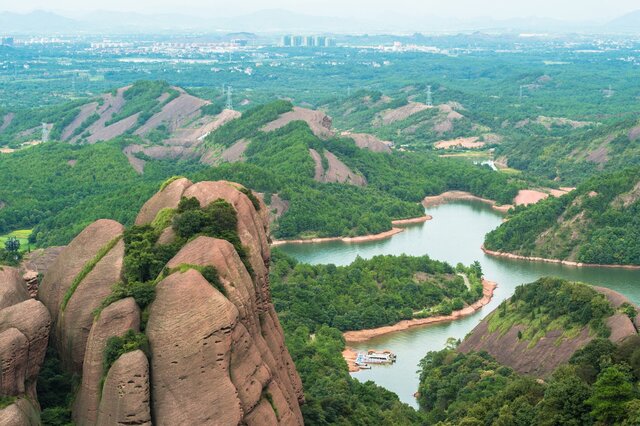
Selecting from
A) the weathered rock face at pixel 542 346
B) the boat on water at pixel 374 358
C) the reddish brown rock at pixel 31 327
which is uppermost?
the reddish brown rock at pixel 31 327

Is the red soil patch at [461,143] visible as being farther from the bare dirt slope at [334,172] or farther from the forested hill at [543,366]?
the forested hill at [543,366]

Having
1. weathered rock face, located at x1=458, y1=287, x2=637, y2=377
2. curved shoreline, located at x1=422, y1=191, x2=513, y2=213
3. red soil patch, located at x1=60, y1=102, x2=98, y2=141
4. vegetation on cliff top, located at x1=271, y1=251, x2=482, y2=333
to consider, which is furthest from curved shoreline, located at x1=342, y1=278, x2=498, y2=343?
red soil patch, located at x1=60, y1=102, x2=98, y2=141

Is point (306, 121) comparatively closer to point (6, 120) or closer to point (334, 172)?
point (334, 172)

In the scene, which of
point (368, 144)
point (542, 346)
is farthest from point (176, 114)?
point (542, 346)

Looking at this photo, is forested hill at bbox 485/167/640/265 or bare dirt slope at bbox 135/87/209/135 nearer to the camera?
forested hill at bbox 485/167/640/265

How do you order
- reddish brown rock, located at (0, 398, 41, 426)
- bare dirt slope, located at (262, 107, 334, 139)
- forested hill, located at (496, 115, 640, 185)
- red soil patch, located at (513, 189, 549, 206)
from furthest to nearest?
forested hill, located at (496, 115, 640, 185) → bare dirt slope, located at (262, 107, 334, 139) → red soil patch, located at (513, 189, 549, 206) → reddish brown rock, located at (0, 398, 41, 426)

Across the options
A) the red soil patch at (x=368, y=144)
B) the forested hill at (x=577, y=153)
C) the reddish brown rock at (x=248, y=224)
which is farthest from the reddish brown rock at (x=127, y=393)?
the red soil patch at (x=368, y=144)

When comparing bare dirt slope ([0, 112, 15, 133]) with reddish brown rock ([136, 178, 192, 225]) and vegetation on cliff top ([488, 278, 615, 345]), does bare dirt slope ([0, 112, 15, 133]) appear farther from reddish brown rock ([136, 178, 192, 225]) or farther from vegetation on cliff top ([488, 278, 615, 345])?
reddish brown rock ([136, 178, 192, 225])
